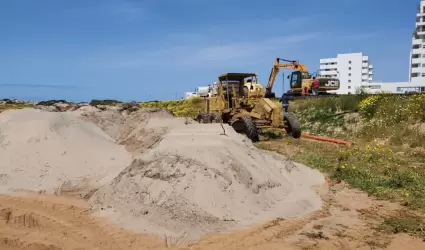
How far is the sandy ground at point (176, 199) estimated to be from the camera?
5.30 m

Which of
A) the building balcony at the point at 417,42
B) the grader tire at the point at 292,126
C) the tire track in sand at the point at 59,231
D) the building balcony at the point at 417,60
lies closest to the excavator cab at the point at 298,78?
the grader tire at the point at 292,126

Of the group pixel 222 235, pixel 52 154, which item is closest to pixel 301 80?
pixel 52 154

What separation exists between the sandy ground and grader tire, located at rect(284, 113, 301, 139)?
4849 mm

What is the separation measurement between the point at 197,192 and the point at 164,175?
67cm

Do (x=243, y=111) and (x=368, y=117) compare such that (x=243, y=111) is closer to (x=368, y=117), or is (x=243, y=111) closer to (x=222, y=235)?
(x=368, y=117)

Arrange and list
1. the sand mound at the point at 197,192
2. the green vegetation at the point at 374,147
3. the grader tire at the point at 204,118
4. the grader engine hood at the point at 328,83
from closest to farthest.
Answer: the sand mound at the point at 197,192
the green vegetation at the point at 374,147
the grader tire at the point at 204,118
the grader engine hood at the point at 328,83

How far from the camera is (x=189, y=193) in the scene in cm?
620

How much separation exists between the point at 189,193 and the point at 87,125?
6.14m

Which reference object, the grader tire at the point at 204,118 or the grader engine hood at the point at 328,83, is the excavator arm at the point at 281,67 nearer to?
the grader engine hood at the point at 328,83

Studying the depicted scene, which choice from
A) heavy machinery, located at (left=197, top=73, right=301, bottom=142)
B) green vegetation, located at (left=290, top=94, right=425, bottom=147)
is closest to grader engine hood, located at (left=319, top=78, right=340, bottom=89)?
green vegetation, located at (left=290, top=94, right=425, bottom=147)

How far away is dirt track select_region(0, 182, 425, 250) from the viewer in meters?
5.08

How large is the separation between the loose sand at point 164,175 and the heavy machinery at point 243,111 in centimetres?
362

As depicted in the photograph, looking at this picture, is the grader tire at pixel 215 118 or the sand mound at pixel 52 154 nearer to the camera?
the sand mound at pixel 52 154

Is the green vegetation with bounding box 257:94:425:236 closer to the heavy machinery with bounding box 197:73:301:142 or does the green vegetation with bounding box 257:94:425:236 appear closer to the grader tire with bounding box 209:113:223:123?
the heavy machinery with bounding box 197:73:301:142
